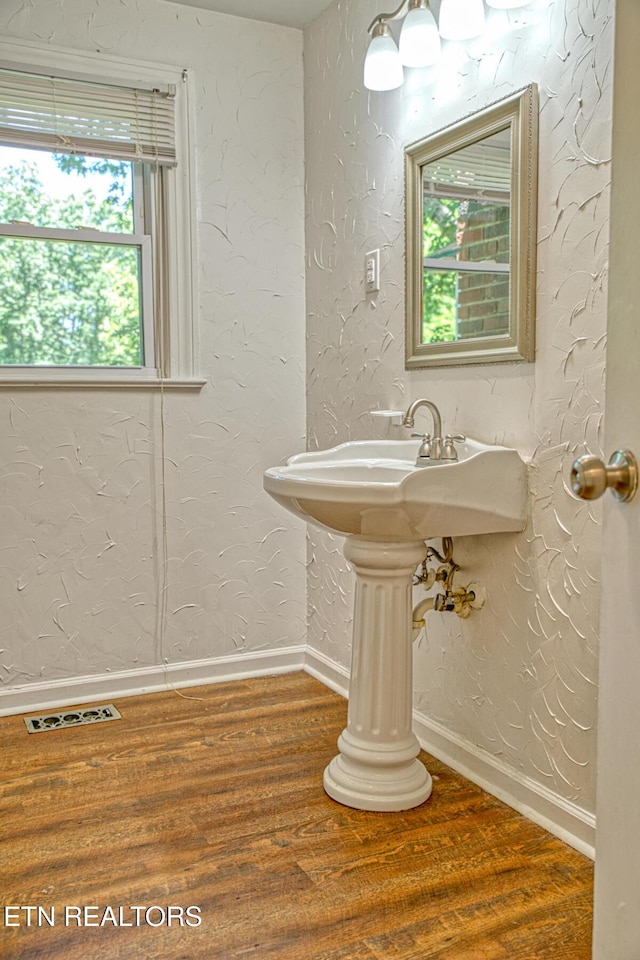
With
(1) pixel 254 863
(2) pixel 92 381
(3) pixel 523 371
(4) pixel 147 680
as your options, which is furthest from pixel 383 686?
(2) pixel 92 381

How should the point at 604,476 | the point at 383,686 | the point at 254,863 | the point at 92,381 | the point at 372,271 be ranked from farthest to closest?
the point at 92,381 < the point at 372,271 < the point at 383,686 < the point at 254,863 < the point at 604,476

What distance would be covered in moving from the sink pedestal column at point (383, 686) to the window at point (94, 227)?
43.6 inches

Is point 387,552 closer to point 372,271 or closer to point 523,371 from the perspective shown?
point 523,371

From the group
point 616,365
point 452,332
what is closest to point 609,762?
point 616,365

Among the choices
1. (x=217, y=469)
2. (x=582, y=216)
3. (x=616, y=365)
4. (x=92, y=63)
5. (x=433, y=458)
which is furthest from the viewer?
(x=217, y=469)

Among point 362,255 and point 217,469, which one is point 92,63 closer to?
point 362,255

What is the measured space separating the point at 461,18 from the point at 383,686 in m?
1.57

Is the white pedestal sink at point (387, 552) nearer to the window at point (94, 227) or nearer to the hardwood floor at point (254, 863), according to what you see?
the hardwood floor at point (254, 863)

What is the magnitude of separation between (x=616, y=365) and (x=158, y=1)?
2367 millimetres

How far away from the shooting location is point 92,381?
2643 millimetres

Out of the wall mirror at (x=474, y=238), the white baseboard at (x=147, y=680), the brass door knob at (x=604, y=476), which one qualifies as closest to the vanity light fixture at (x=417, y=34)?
the wall mirror at (x=474, y=238)

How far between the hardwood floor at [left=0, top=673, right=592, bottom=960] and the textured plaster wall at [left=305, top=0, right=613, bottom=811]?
0.76 feet

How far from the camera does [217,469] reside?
9.44ft

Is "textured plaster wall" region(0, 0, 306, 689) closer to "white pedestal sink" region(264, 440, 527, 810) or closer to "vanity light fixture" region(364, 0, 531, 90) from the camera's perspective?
"vanity light fixture" region(364, 0, 531, 90)
